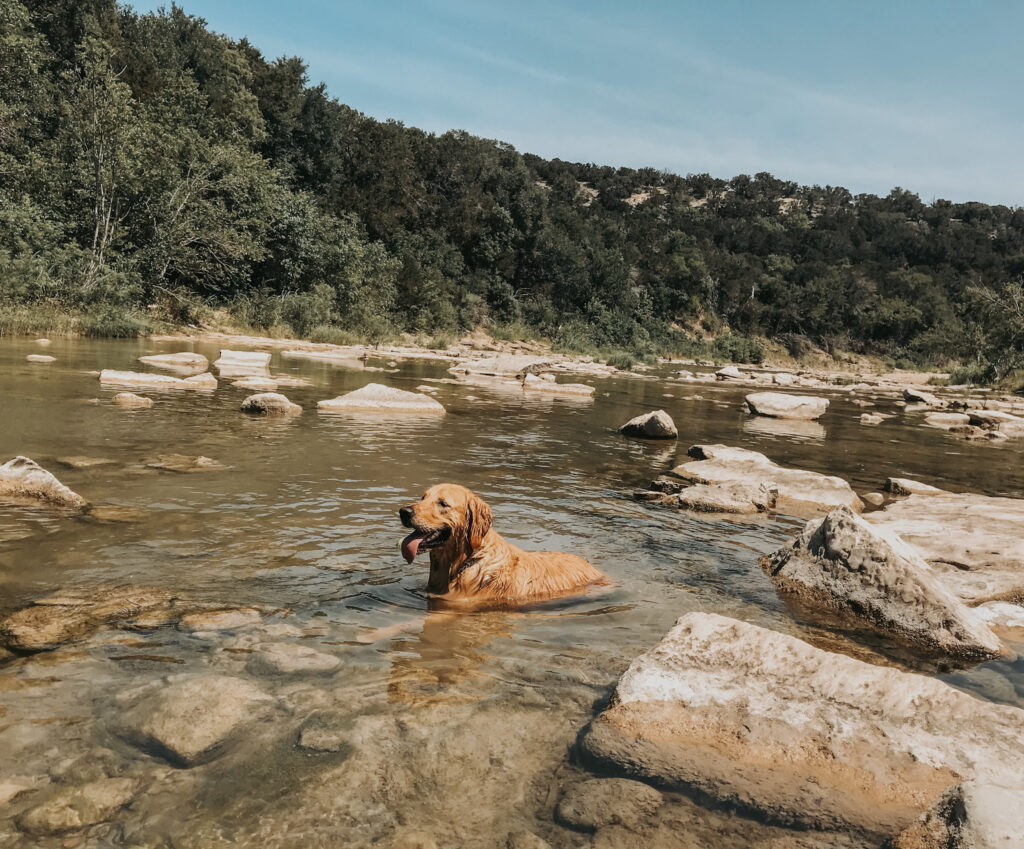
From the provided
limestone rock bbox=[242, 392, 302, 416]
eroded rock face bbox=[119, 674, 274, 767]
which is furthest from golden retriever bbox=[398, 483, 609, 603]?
limestone rock bbox=[242, 392, 302, 416]

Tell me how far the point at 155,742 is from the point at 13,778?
1.55 feet

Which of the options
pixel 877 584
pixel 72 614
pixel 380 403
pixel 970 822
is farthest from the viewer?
pixel 380 403

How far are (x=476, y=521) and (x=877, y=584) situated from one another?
297 cm

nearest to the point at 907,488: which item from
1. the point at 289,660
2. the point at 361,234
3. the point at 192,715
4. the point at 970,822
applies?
the point at 970,822

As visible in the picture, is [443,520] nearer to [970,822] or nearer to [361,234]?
[970,822]

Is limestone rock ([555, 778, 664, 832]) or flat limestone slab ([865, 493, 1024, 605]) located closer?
limestone rock ([555, 778, 664, 832])

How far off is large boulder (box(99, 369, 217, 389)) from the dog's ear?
40.4 ft

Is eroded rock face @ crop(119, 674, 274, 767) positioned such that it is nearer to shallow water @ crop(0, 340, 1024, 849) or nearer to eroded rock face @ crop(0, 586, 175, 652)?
shallow water @ crop(0, 340, 1024, 849)

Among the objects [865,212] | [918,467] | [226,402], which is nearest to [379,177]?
[226,402]

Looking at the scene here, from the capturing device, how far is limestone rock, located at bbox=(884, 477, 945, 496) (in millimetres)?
9828

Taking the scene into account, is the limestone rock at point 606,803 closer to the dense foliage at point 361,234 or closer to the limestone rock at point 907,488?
the limestone rock at point 907,488

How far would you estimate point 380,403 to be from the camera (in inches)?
577

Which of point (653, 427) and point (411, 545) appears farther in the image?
point (653, 427)

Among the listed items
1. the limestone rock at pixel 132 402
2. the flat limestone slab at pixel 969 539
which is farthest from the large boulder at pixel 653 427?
the limestone rock at pixel 132 402
